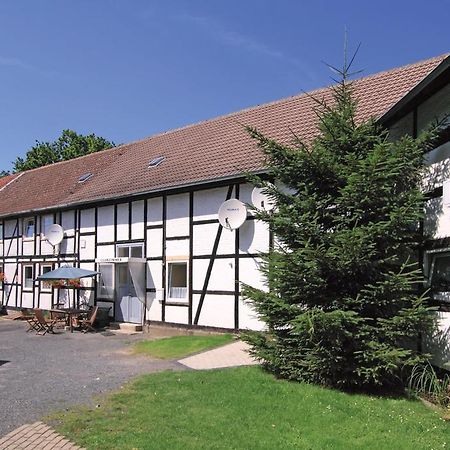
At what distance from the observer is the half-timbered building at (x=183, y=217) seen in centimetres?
1317

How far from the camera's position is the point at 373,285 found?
7.63 metres

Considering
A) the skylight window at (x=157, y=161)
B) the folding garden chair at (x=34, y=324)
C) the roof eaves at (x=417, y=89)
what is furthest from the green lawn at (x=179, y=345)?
the skylight window at (x=157, y=161)

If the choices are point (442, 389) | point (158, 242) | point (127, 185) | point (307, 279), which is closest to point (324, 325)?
point (307, 279)

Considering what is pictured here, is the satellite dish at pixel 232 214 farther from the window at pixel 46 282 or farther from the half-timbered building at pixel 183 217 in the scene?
the window at pixel 46 282

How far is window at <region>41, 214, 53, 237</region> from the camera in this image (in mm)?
20972

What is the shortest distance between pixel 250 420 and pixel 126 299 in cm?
1129

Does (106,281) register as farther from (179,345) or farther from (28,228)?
(28,228)

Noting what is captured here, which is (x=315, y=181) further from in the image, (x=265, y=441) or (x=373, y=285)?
(x=265, y=441)

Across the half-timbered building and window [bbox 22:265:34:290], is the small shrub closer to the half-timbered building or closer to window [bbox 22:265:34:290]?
the half-timbered building

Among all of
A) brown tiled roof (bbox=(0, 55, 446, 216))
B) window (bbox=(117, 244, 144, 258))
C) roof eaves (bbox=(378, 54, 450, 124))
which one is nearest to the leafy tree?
brown tiled roof (bbox=(0, 55, 446, 216))

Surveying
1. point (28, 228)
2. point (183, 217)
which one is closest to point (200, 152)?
point (183, 217)

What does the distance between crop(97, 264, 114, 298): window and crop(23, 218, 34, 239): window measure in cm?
583

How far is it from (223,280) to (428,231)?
6598 millimetres

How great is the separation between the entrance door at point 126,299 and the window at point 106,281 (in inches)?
10.7
